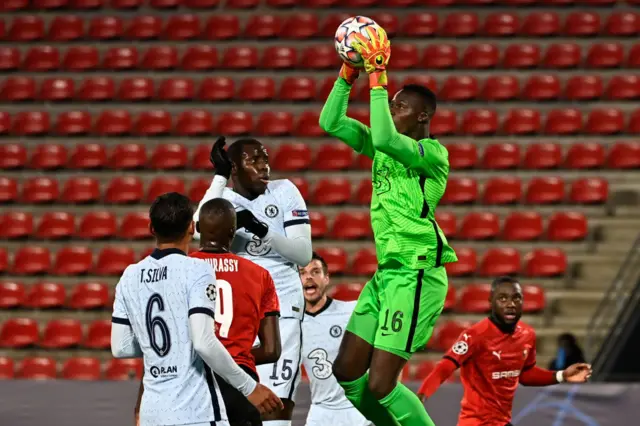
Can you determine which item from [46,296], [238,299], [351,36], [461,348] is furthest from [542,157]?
[238,299]

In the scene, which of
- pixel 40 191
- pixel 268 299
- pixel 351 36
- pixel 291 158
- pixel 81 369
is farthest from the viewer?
pixel 40 191

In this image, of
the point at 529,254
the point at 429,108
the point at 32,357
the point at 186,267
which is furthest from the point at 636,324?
the point at 186,267

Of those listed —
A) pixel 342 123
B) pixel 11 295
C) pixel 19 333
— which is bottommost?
pixel 19 333

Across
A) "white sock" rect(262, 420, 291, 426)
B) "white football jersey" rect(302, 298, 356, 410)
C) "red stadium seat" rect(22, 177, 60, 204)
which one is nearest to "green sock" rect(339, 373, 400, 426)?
"white sock" rect(262, 420, 291, 426)

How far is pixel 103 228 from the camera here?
14.1 meters

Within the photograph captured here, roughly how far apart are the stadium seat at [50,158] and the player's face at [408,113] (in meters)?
10.3

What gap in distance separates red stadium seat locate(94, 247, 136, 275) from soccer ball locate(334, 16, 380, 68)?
846 cm

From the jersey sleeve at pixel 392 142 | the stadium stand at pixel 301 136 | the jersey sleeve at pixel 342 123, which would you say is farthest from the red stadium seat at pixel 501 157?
the jersey sleeve at pixel 392 142

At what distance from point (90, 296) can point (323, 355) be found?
6.25 metres

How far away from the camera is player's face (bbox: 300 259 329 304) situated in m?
7.55

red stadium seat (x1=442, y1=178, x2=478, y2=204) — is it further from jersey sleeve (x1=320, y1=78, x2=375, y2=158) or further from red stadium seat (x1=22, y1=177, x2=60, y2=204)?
jersey sleeve (x1=320, y1=78, x2=375, y2=158)

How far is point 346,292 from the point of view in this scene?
487 inches

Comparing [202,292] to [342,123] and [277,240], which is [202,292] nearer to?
[277,240]

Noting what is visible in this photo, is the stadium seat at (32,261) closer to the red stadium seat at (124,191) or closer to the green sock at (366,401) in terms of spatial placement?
the red stadium seat at (124,191)
